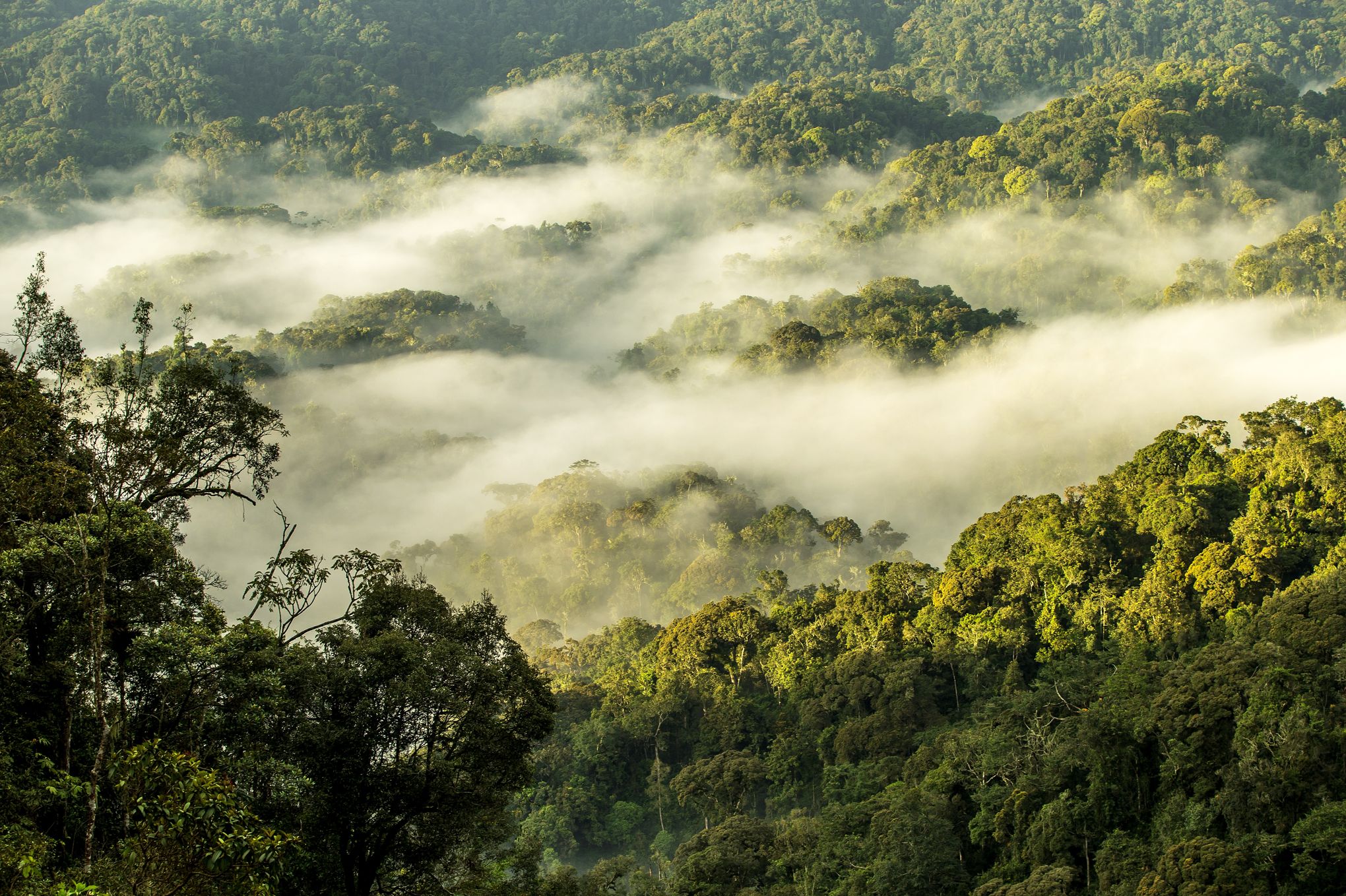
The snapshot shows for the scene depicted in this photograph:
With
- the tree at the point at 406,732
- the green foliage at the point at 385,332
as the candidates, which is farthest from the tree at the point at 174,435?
the green foliage at the point at 385,332

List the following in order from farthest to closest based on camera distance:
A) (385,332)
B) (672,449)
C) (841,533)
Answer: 1. (385,332)
2. (672,449)
3. (841,533)

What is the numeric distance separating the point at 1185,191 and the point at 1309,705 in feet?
228

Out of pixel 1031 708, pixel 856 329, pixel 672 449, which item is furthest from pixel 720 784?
pixel 856 329

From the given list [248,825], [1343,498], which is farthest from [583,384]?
[248,825]

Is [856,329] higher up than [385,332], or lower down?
lower down

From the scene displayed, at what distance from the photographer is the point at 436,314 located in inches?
3477

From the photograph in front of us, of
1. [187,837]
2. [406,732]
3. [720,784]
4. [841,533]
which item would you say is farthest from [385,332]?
[187,837]

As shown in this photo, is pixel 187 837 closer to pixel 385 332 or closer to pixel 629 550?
pixel 629 550

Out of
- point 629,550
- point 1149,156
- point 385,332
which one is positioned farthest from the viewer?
point 1149,156


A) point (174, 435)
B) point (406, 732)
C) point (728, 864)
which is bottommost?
point (728, 864)

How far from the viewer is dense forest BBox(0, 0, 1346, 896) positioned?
1543 cm

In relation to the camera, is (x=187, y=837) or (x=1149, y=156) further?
(x=1149, y=156)

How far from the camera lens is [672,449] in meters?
78.9

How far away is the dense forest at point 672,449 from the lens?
1543 cm
